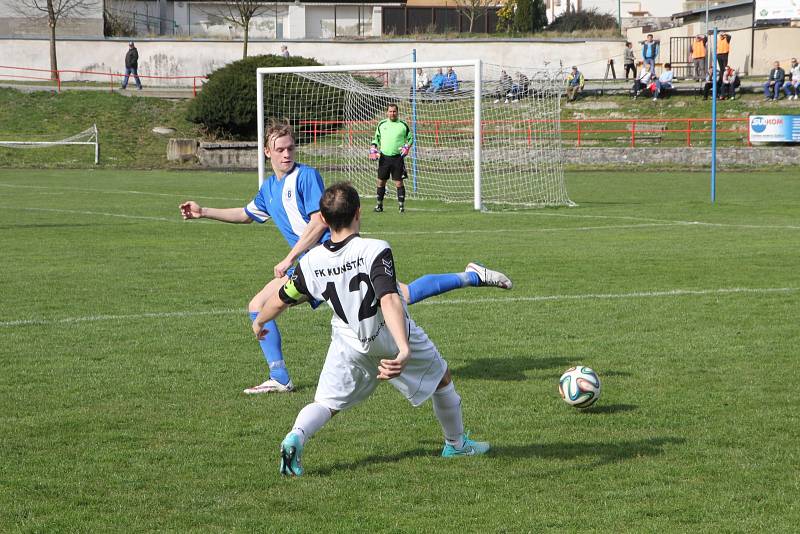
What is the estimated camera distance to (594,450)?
563 cm

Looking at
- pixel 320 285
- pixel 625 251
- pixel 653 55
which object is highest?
pixel 653 55

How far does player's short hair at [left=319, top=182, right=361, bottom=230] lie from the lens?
4855 millimetres

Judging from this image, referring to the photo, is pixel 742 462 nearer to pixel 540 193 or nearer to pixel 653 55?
pixel 540 193

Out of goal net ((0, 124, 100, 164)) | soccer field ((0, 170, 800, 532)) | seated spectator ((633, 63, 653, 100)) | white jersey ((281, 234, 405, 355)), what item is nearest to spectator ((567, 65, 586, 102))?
seated spectator ((633, 63, 653, 100))

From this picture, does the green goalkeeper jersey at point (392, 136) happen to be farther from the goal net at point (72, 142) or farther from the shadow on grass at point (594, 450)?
A: the goal net at point (72, 142)

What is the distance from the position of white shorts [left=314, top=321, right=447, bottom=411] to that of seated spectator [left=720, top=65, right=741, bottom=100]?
40364 millimetres

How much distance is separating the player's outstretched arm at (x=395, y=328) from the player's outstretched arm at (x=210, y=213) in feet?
7.70

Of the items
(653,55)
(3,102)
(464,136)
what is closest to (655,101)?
(653,55)

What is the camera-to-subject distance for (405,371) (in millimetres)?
5168

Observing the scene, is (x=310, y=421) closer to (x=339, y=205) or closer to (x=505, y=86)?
(x=339, y=205)

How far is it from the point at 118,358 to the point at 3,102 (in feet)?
136

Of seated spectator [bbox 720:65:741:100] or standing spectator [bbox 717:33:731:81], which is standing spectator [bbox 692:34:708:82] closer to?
standing spectator [bbox 717:33:731:81]

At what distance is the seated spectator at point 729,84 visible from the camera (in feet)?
141

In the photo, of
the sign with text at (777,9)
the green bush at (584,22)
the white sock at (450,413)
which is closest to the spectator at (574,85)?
the sign with text at (777,9)
